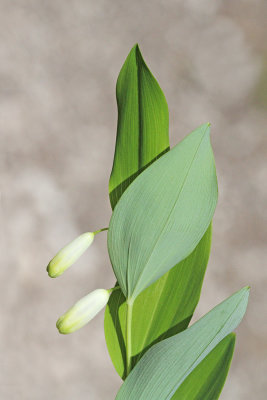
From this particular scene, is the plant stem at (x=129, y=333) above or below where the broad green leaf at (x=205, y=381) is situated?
above

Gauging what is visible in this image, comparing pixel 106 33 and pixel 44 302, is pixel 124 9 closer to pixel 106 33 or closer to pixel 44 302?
pixel 106 33

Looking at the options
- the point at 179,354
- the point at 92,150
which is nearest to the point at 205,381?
the point at 179,354

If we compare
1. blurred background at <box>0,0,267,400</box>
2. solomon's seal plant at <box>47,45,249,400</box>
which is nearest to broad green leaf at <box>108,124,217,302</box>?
solomon's seal plant at <box>47,45,249,400</box>

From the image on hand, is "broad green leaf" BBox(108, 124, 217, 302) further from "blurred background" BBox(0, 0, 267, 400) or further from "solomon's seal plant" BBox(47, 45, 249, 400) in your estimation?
"blurred background" BBox(0, 0, 267, 400)

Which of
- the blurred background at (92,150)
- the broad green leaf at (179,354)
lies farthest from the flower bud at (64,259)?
the blurred background at (92,150)

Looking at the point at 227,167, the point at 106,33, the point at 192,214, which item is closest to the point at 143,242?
the point at 192,214

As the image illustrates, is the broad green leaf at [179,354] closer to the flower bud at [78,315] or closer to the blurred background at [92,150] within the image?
the flower bud at [78,315]

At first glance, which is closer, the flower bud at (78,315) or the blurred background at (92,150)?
the flower bud at (78,315)
